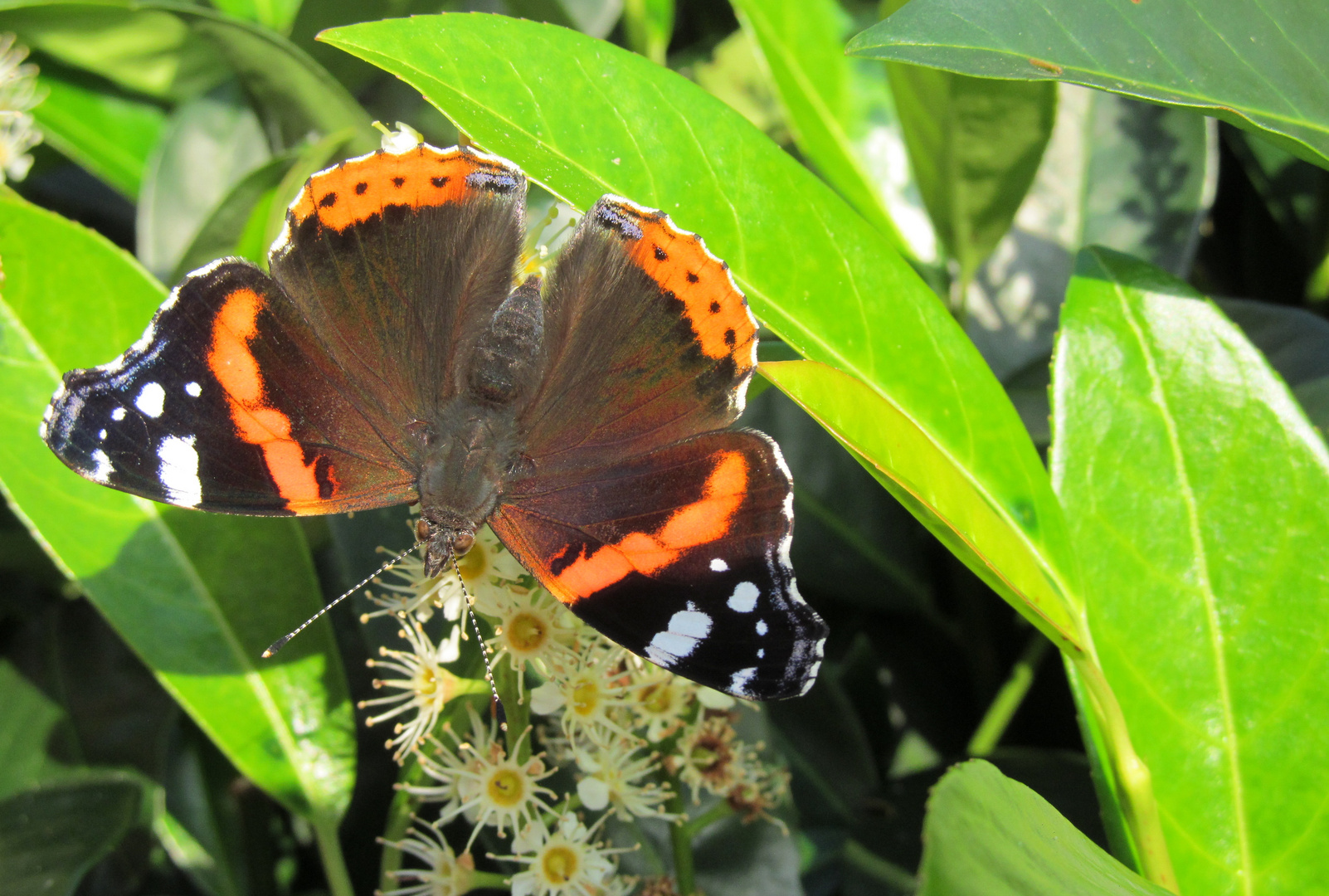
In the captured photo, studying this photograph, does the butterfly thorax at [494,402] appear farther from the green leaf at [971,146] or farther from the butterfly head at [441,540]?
the green leaf at [971,146]

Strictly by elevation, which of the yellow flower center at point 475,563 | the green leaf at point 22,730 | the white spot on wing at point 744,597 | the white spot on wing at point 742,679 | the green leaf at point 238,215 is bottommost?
the green leaf at point 22,730

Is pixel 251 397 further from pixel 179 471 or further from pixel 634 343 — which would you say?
pixel 634 343

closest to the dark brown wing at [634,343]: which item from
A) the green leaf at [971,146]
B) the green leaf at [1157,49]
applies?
the green leaf at [1157,49]

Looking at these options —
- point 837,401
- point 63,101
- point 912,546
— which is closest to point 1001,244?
point 912,546

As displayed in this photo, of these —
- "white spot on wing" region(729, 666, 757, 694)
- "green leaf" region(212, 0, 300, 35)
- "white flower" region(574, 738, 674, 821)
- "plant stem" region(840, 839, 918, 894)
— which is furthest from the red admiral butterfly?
"green leaf" region(212, 0, 300, 35)

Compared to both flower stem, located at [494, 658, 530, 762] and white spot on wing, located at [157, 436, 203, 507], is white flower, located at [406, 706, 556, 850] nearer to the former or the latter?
flower stem, located at [494, 658, 530, 762]

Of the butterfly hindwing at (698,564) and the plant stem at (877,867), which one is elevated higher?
the butterfly hindwing at (698,564)
